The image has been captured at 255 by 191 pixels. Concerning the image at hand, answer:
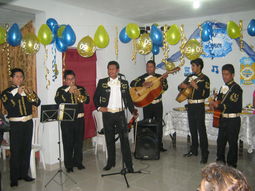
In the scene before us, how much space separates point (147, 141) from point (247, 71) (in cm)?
275

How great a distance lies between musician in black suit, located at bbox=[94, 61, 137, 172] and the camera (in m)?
3.99

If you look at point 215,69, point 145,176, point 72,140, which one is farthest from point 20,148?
point 215,69

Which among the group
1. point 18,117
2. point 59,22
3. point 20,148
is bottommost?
point 20,148

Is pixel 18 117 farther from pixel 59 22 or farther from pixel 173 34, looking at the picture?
pixel 173 34

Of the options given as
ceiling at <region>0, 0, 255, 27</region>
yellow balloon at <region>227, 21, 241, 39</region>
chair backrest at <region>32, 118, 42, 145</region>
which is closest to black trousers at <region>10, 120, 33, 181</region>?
chair backrest at <region>32, 118, 42, 145</region>

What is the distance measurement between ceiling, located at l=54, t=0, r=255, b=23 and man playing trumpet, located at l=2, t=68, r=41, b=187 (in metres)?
1.82

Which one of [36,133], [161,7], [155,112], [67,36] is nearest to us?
[67,36]

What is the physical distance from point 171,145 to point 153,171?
Result: 172cm

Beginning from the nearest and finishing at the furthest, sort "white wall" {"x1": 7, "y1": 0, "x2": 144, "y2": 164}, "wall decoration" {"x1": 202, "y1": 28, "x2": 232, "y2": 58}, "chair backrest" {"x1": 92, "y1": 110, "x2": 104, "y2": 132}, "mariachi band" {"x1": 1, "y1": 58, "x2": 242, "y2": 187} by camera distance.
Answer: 1. "mariachi band" {"x1": 1, "y1": 58, "x2": 242, "y2": 187}
2. "white wall" {"x1": 7, "y1": 0, "x2": 144, "y2": 164}
3. "chair backrest" {"x1": 92, "y1": 110, "x2": 104, "y2": 132}
4. "wall decoration" {"x1": 202, "y1": 28, "x2": 232, "y2": 58}

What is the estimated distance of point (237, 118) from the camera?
4.00 meters

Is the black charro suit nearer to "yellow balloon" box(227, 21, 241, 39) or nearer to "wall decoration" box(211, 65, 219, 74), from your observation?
"yellow balloon" box(227, 21, 241, 39)

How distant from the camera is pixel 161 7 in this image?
5.03 metres

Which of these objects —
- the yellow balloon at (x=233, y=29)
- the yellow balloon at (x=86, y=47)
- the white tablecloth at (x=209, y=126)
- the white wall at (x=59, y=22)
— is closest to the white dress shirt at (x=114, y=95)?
the yellow balloon at (x=86, y=47)

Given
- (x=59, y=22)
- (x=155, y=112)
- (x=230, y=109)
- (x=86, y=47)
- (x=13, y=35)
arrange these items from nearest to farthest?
(x=13, y=35) < (x=86, y=47) < (x=230, y=109) < (x=59, y=22) < (x=155, y=112)
